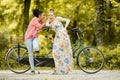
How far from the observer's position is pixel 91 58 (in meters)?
13.4

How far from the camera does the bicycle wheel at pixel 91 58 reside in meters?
13.1

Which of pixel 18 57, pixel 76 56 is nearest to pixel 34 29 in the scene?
pixel 18 57

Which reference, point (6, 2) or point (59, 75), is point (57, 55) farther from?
A: point (6, 2)

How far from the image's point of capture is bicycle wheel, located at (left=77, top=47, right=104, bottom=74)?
43.0 ft

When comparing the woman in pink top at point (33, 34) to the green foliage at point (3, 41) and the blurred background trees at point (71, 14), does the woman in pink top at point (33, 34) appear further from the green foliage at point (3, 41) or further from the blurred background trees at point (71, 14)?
the blurred background trees at point (71, 14)

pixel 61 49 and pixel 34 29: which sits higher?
pixel 34 29

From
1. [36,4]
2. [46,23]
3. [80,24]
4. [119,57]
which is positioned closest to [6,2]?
[36,4]

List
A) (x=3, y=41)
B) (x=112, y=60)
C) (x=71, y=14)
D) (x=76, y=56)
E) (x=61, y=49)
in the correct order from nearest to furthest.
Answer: (x=61, y=49) < (x=76, y=56) < (x=112, y=60) < (x=3, y=41) < (x=71, y=14)

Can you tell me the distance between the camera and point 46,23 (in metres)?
13.0

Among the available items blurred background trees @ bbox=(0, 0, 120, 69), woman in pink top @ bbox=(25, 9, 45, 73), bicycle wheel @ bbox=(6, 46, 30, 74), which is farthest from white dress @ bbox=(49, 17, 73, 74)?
blurred background trees @ bbox=(0, 0, 120, 69)

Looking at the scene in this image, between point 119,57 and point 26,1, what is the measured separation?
1274 cm

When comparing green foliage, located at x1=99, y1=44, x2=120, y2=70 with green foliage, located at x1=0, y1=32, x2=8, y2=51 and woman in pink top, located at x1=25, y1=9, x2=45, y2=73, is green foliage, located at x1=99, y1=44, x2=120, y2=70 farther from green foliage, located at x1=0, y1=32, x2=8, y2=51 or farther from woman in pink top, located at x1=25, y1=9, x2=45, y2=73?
green foliage, located at x1=0, y1=32, x2=8, y2=51

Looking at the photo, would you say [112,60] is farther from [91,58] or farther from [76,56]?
[76,56]

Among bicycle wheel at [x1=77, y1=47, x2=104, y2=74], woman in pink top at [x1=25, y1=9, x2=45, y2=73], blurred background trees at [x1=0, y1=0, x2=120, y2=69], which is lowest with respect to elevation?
blurred background trees at [x1=0, y1=0, x2=120, y2=69]
